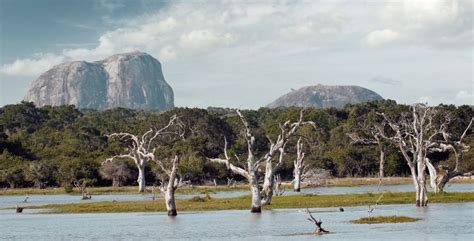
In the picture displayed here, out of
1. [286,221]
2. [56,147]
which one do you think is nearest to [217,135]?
[56,147]

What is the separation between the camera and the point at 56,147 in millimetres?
147500

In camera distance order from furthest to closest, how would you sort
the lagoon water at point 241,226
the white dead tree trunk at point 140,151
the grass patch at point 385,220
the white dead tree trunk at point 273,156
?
1. the white dead tree trunk at point 140,151
2. the white dead tree trunk at point 273,156
3. the grass patch at point 385,220
4. the lagoon water at point 241,226

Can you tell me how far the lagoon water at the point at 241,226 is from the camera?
146ft

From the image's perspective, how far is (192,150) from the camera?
472 feet

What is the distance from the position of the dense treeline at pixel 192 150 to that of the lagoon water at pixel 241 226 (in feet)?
160

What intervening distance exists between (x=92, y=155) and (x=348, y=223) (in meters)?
Result: 87.7

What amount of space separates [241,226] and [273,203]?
21.4m

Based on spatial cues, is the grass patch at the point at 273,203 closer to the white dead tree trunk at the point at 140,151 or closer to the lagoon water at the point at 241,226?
the lagoon water at the point at 241,226

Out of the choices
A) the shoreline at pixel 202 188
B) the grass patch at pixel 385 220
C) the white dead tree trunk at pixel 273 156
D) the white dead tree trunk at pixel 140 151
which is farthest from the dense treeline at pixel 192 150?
the grass patch at pixel 385 220

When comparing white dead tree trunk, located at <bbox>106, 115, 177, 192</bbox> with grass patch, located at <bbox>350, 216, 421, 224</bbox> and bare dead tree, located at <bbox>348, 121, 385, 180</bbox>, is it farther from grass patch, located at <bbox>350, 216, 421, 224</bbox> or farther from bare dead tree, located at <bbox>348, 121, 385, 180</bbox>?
grass patch, located at <bbox>350, 216, 421, 224</bbox>

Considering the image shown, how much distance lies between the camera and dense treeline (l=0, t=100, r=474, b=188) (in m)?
126

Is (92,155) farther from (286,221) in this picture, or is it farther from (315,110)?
(286,221)

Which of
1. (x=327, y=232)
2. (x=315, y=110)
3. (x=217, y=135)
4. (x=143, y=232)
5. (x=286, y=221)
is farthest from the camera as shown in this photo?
(x=315, y=110)

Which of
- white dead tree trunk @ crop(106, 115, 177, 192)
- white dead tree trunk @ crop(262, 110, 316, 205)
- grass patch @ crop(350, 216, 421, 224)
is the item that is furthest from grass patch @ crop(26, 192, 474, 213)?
grass patch @ crop(350, 216, 421, 224)
